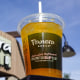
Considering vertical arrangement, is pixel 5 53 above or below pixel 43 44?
above

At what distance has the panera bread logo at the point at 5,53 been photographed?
46.0 feet

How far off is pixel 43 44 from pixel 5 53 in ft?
40.8

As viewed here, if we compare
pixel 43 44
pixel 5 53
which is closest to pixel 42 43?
pixel 43 44

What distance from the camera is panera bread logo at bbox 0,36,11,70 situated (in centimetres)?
1401

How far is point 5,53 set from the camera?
14258mm

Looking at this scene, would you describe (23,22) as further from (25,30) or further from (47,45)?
(47,45)

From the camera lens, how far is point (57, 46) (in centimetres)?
211

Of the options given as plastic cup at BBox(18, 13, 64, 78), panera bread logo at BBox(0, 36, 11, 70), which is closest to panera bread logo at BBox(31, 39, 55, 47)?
plastic cup at BBox(18, 13, 64, 78)

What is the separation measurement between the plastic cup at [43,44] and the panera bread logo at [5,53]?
39.3 feet

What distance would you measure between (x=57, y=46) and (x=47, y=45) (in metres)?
0.11

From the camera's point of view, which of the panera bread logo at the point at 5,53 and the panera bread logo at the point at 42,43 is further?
the panera bread logo at the point at 5,53

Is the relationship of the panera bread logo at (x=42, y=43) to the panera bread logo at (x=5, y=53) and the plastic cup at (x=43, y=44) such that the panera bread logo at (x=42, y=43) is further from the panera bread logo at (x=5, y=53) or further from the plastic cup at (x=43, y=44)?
the panera bread logo at (x=5, y=53)

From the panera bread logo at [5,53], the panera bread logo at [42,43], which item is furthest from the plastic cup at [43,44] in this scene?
the panera bread logo at [5,53]

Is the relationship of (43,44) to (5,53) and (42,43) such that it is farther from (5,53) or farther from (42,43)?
(5,53)
